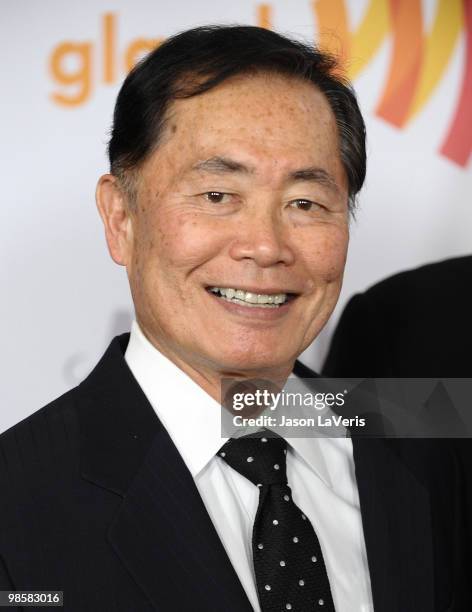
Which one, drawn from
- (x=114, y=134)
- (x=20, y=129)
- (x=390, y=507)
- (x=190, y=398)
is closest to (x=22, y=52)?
(x=20, y=129)

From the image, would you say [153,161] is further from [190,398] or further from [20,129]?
[20,129]

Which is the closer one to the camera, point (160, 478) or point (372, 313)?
point (160, 478)

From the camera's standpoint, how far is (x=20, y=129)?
7.31 ft

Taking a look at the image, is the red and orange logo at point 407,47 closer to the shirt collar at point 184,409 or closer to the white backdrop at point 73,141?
the white backdrop at point 73,141

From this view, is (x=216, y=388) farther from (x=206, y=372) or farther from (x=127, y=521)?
(x=127, y=521)

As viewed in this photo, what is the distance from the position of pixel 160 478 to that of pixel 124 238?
1.33 ft

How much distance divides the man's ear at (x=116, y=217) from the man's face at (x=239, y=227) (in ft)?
0.17

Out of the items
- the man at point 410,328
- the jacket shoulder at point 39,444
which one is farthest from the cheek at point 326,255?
the man at point 410,328

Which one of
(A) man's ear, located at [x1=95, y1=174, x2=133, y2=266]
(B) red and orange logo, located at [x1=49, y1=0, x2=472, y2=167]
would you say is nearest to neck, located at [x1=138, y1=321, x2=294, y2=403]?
(A) man's ear, located at [x1=95, y1=174, x2=133, y2=266]

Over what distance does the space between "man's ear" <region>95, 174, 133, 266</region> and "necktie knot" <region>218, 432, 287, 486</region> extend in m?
0.34

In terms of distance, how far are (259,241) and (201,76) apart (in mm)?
269

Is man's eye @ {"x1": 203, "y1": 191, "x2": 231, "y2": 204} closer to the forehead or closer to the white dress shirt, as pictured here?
the forehead

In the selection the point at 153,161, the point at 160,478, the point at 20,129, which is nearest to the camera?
the point at 160,478

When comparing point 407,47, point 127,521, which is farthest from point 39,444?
point 407,47
